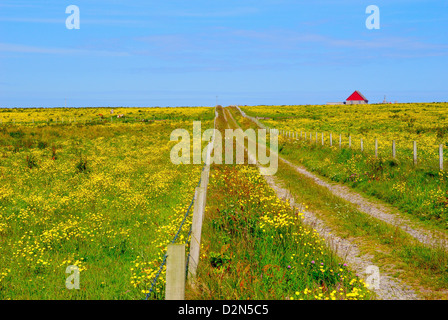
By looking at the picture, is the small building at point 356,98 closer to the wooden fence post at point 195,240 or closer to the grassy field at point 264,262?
the grassy field at point 264,262

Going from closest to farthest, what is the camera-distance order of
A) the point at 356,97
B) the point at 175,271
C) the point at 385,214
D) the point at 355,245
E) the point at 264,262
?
1. the point at 175,271
2. the point at 264,262
3. the point at 355,245
4. the point at 385,214
5. the point at 356,97

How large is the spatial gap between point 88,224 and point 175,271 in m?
6.93

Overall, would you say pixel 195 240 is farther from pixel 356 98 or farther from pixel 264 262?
pixel 356 98

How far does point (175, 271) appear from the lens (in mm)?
3977

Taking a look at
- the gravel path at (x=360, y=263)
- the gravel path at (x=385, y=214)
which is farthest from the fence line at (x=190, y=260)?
the gravel path at (x=385, y=214)

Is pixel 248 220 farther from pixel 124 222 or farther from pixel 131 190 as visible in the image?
pixel 131 190

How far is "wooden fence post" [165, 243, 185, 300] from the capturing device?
390 centimetres

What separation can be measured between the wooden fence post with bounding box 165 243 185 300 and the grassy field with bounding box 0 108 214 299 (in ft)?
4.72

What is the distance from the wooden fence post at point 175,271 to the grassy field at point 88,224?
1437 millimetres

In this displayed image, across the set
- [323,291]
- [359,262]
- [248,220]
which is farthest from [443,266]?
[248,220]

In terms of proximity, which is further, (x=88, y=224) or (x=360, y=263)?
(x=88, y=224)
